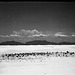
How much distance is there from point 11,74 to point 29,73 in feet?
2.06

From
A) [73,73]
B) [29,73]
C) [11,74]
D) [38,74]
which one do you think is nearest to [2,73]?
[11,74]

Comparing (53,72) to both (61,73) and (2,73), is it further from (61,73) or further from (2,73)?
(2,73)

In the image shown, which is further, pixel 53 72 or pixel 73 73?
pixel 53 72

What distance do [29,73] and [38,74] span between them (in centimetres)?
35

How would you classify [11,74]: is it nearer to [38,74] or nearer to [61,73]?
[38,74]

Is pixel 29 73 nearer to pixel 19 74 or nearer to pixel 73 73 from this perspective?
pixel 19 74

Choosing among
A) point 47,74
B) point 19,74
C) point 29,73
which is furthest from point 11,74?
point 47,74

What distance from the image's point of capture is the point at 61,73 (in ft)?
16.8

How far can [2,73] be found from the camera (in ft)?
16.8

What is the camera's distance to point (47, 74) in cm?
502

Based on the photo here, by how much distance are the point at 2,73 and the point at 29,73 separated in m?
0.94

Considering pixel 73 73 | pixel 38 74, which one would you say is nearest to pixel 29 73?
pixel 38 74

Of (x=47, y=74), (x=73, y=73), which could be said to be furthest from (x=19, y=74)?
(x=73, y=73)

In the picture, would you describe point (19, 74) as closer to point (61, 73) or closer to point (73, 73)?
point (61, 73)
